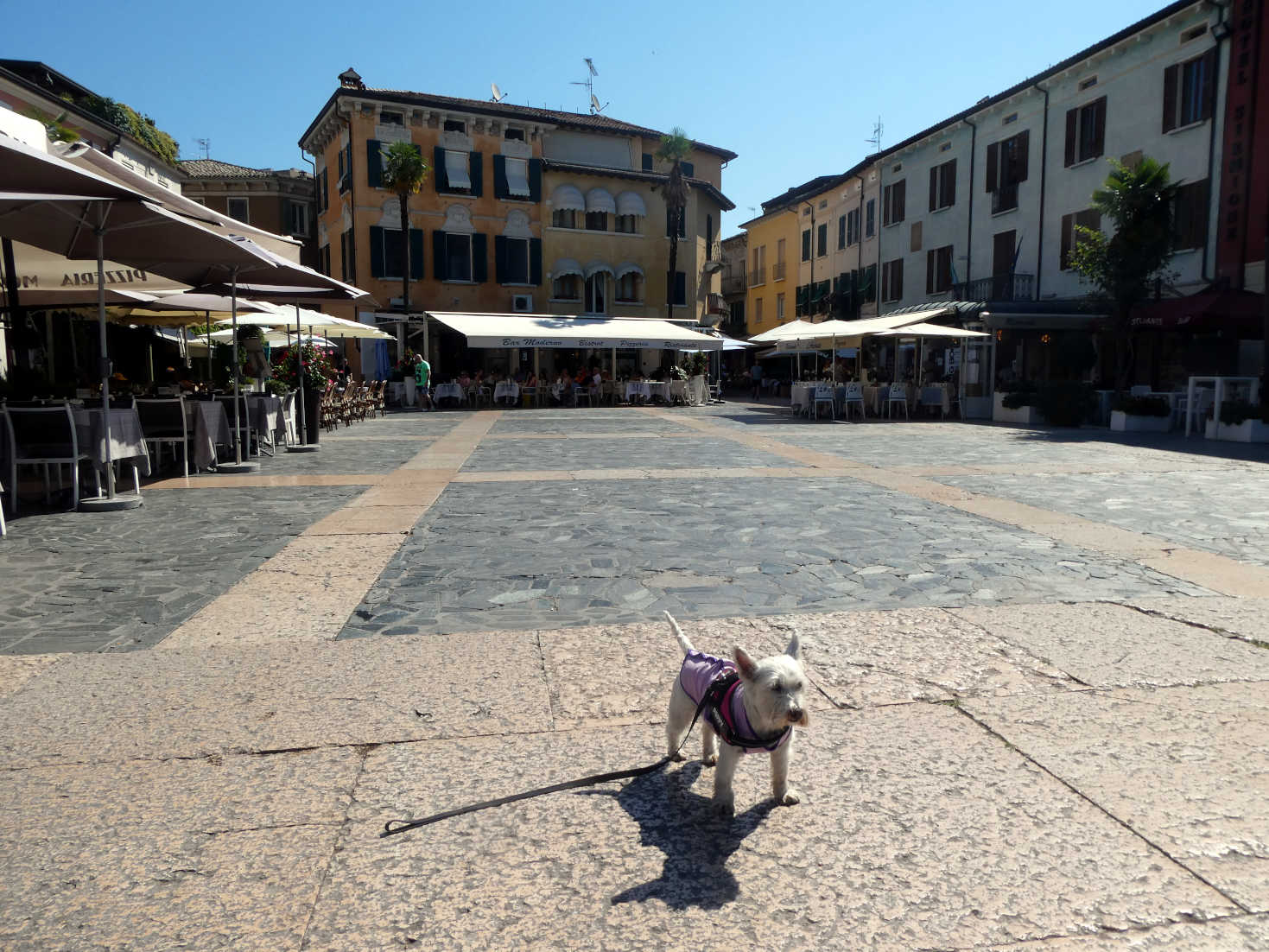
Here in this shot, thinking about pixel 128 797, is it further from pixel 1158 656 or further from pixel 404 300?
pixel 404 300

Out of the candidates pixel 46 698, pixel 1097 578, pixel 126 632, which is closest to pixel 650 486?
pixel 1097 578

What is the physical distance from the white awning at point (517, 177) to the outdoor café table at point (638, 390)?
9.92 m

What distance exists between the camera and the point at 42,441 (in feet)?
24.4

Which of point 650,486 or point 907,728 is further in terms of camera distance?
point 650,486

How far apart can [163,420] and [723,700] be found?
903 centimetres

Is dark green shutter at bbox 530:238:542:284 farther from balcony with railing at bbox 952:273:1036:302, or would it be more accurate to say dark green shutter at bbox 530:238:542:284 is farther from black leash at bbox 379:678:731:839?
black leash at bbox 379:678:731:839

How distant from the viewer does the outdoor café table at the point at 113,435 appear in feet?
24.2

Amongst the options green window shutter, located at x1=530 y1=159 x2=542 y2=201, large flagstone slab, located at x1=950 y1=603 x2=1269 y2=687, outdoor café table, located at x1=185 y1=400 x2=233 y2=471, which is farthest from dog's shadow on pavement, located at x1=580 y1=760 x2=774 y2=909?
green window shutter, located at x1=530 y1=159 x2=542 y2=201

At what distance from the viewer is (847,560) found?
5.38 meters

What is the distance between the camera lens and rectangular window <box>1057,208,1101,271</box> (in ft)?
72.2

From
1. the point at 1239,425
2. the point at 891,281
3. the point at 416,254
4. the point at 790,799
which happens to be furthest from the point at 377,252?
the point at 790,799

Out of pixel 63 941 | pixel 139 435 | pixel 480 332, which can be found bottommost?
pixel 63 941

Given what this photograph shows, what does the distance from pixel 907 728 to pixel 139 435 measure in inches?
294

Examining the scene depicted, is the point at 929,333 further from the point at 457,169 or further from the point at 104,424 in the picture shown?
the point at 457,169
